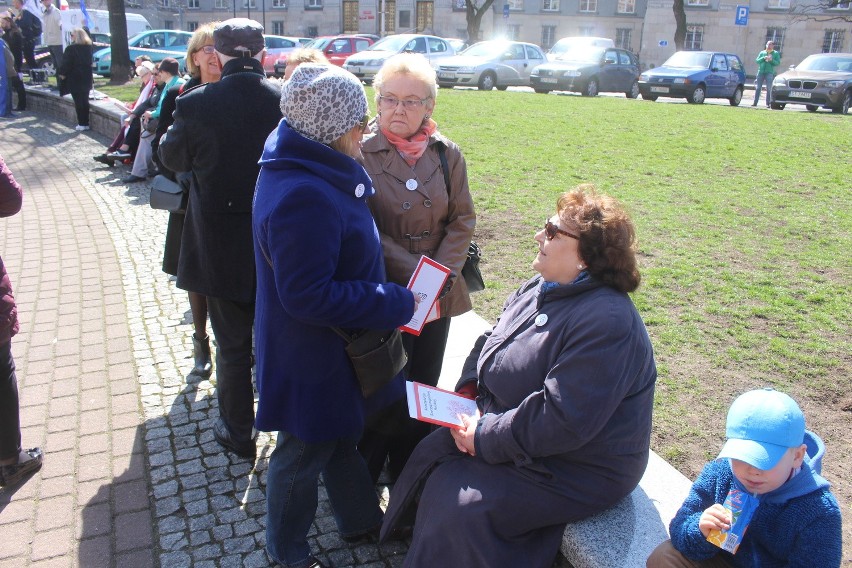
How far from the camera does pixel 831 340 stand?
14.9 ft

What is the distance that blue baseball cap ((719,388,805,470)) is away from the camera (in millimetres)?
1971

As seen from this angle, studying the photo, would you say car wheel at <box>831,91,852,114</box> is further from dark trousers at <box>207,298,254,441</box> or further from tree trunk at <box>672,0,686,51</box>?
dark trousers at <box>207,298,254,441</box>

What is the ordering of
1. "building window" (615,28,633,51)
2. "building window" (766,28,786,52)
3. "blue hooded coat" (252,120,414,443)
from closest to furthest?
"blue hooded coat" (252,120,414,443) → "building window" (766,28,786,52) → "building window" (615,28,633,51)

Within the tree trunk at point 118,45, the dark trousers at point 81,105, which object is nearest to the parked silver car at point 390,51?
the tree trunk at point 118,45

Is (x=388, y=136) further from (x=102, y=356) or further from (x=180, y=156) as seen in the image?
(x=102, y=356)

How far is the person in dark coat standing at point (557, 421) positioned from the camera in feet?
7.80

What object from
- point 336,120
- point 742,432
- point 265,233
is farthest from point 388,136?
point 742,432

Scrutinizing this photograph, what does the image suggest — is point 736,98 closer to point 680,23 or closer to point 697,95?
point 697,95

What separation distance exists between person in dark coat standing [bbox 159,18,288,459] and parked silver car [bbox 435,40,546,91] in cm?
1841

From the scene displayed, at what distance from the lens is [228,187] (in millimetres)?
3447

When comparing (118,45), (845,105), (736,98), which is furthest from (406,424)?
(736,98)

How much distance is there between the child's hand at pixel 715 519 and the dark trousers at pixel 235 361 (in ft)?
7.31

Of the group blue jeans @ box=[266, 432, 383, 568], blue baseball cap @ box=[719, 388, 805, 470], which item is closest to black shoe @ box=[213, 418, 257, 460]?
blue jeans @ box=[266, 432, 383, 568]

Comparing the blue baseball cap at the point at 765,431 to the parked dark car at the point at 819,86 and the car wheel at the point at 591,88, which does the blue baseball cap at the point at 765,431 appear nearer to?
the parked dark car at the point at 819,86
